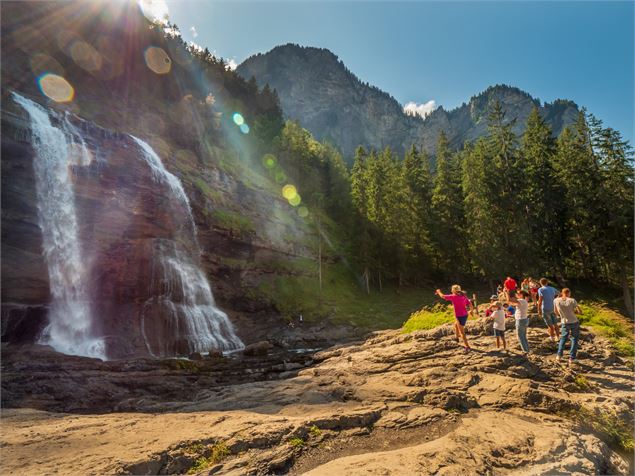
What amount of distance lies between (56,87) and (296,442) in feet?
140

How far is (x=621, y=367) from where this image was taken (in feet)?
36.3

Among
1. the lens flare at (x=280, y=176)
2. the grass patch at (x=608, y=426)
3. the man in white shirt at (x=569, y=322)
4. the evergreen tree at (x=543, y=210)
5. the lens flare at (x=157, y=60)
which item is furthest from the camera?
the lens flare at (x=280, y=176)

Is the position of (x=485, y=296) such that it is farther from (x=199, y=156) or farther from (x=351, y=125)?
(x=351, y=125)

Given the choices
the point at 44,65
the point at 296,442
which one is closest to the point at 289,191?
the point at 44,65

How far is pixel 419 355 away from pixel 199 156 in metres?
37.3

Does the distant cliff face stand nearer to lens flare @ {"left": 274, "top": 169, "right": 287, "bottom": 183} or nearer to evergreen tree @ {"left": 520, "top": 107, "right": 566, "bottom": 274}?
lens flare @ {"left": 274, "top": 169, "right": 287, "bottom": 183}

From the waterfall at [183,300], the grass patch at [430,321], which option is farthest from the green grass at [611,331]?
the waterfall at [183,300]

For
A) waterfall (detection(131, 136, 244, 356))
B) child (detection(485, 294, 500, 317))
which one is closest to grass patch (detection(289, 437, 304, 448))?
child (detection(485, 294, 500, 317))

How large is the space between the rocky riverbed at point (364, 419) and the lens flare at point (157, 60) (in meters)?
50.2

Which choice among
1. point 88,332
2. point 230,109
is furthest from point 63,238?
point 230,109

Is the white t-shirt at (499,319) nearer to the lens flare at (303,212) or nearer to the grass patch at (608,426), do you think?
the grass patch at (608,426)

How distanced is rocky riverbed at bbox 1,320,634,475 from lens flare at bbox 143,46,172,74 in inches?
1977

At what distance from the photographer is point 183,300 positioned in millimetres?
29031

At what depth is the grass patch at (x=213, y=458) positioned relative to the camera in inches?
259
